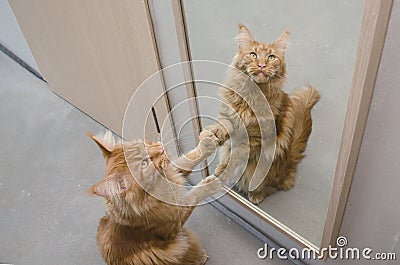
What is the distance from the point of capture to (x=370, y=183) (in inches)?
38.1

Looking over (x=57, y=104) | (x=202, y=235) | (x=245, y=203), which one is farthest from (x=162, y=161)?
(x=57, y=104)

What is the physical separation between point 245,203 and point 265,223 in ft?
0.34

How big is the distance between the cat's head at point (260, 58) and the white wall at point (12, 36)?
1.50m

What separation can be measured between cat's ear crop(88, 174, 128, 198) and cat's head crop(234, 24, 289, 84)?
0.45 metres

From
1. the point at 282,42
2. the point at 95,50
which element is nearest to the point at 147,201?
the point at 282,42

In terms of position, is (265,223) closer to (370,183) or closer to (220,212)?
(220,212)

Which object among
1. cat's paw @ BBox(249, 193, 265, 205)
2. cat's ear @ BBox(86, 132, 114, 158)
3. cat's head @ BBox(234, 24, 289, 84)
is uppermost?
cat's head @ BBox(234, 24, 289, 84)

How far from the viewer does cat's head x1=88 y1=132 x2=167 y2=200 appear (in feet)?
3.51

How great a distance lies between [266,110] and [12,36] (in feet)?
5.91

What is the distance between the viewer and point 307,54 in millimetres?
964

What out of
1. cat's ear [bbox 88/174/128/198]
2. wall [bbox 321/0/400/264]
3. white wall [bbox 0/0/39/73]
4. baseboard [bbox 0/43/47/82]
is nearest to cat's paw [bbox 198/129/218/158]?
cat's ear [bbox 88/174/128/198]

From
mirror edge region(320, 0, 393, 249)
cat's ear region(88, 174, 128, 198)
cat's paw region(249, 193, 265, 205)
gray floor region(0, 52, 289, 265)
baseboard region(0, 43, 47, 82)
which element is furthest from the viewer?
baseboard region(0, 43, 47, 82)

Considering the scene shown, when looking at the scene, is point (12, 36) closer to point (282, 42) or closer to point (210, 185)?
point (210, 185)

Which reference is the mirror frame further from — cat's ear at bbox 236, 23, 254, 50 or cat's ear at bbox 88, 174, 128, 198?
cat's ear at bbox 88, 174, 128, 198
